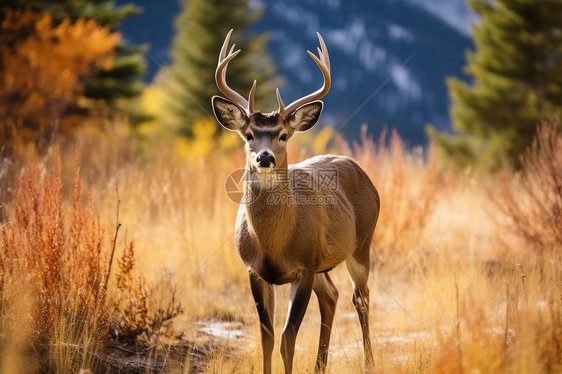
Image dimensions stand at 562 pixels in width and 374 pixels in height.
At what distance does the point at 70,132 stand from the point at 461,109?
13174 mm

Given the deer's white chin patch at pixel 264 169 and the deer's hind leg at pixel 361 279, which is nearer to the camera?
the deer's white chin patch at pixel 264 169

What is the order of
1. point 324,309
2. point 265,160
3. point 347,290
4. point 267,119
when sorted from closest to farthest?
point 265,160, point 267,119, point 324,309, point 347,290

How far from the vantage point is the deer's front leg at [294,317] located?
3336 millimetres

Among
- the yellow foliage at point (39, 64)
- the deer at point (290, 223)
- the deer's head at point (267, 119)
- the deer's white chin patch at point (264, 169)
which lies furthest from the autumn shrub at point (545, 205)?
the yellow foliage at point (39, 64)

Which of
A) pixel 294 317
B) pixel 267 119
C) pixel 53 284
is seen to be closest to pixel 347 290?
pixel 294 317

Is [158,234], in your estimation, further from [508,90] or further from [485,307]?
[508,90]

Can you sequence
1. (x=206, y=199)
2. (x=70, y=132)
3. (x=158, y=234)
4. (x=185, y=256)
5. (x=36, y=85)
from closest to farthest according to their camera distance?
1. (x=185, y=256)
2. (x=158, y=234)
3. (x=206, y=199)
4. (x=36, y=85)
5. (x=70, y=132)

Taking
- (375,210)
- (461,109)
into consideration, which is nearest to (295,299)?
(375,210)

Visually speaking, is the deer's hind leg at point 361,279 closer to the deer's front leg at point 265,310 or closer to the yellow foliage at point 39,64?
the deer's front leg at point 265,310

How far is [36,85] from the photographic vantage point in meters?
12.1

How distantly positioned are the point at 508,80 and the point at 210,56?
12.6 m

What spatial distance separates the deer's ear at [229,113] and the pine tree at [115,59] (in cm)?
1201

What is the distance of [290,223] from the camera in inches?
141

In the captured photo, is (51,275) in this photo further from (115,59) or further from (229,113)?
(115,59)
